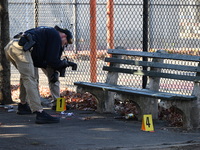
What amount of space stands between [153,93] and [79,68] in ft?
31.1

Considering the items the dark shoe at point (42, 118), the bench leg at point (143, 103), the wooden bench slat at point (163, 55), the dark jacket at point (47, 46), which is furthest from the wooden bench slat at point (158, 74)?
the dark shoe at point (42, 118)

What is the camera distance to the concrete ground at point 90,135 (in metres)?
6.45

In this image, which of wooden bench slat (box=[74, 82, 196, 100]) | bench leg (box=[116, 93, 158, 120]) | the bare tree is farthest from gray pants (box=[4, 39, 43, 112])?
the bare tree

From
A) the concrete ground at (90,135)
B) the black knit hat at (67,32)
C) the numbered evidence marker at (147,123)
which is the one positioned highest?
the black knit hat at (67,32)

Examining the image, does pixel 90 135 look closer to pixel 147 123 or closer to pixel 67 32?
pixel 147 123

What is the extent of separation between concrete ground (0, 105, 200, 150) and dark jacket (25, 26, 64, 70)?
0.92m

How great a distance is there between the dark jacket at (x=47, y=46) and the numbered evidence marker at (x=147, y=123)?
152cm

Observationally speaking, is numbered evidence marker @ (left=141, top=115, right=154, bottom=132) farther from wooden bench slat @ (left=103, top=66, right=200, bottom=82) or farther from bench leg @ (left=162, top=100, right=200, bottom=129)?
wooden bench slat @ (left=103, top=66, right=200, bottom=82)

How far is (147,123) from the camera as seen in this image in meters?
7.45

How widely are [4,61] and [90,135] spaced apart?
126 inches

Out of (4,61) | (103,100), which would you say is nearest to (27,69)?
(103,100)

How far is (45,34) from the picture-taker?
7.96m

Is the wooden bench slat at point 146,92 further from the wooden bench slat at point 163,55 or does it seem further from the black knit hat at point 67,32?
the black knit hat at point 67,32

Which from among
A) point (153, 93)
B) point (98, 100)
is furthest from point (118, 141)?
point (98, 100)
